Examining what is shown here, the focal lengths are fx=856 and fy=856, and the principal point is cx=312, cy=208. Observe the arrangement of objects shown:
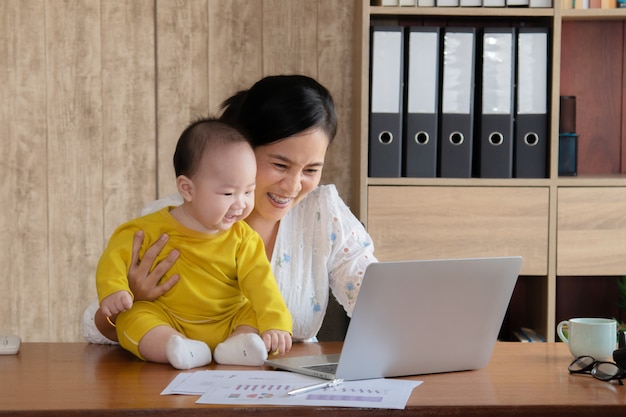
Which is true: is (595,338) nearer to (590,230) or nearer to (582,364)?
(582,364)

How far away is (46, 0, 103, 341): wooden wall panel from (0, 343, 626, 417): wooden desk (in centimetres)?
143

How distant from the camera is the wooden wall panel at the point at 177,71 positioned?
115 inches

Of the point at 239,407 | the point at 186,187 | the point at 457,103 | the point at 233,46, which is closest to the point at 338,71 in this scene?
the point at 233,46

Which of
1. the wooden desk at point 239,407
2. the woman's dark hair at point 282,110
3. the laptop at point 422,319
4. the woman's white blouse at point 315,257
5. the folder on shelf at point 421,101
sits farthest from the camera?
the folder on shelf at point 421,101

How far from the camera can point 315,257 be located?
205 centimetres

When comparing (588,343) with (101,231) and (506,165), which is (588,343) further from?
(101,231)

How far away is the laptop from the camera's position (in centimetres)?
130

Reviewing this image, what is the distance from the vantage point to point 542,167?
2.66m

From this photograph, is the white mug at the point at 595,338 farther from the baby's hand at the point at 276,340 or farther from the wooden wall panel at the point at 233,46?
the wooden wall panel at the point at 233,46

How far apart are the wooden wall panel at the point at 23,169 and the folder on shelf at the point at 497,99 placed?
1478 millimetres

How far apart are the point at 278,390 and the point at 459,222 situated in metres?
1.50

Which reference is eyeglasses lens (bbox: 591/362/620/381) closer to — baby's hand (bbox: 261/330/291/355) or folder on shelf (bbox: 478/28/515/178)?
baby's hand (bbox: 261/330/291/355)

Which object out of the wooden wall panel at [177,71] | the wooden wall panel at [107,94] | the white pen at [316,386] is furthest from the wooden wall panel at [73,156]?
the white pen at [316,386]

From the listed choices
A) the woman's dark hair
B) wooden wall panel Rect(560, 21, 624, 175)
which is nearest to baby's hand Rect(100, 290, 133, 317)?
the woman's dark hair
